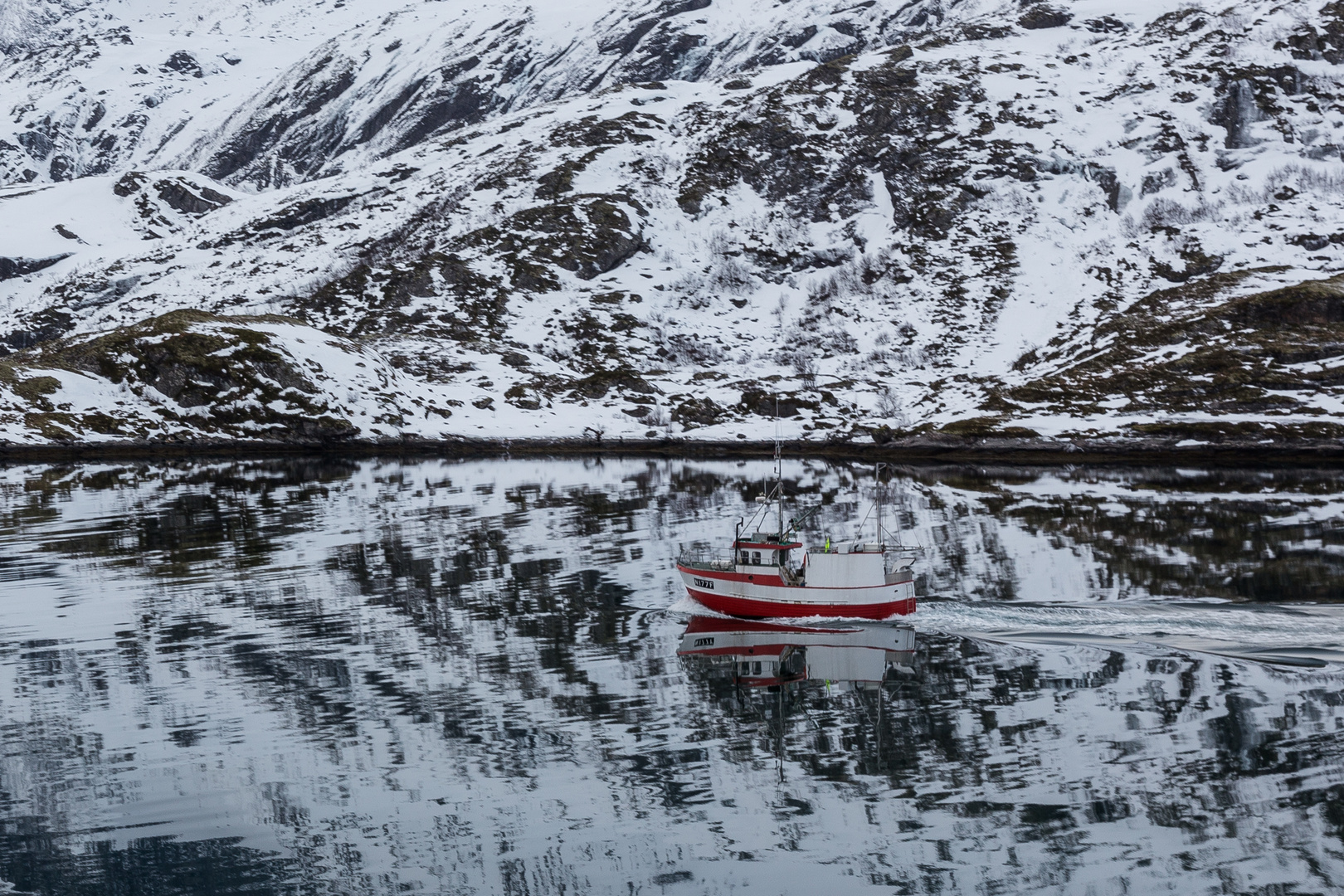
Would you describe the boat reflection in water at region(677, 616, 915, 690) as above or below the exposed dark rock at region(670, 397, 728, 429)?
below

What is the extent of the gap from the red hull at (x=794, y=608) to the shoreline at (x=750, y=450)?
89.9 metres

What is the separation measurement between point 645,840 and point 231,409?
504 feet

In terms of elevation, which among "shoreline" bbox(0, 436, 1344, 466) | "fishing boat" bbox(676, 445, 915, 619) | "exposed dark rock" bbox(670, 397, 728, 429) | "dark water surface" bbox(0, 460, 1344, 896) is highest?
"exposed dark rock" bbox(670, 397, 728, 429)

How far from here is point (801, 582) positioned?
49.0m

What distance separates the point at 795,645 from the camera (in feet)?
143

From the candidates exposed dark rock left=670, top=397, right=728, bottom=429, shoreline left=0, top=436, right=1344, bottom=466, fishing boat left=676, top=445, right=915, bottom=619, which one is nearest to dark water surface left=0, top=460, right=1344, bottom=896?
fishing boat left=676, top=445, right=915, bottom=619

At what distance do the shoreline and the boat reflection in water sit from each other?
300 ft

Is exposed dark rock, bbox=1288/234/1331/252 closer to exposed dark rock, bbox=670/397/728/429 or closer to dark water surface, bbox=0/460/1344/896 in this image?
exposed dark rock, bbox=670/397/728/429

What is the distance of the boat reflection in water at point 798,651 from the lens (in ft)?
125

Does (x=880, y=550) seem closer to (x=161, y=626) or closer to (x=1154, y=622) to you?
(x=1154, y=622)

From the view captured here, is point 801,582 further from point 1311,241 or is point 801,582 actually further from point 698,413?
point 1311,241

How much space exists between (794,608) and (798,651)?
18.0 feet

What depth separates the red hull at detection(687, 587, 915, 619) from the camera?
4638 centimetres

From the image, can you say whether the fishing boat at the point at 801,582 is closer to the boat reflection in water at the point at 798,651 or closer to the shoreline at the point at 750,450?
the boat reflection in water at the point at 798,651
